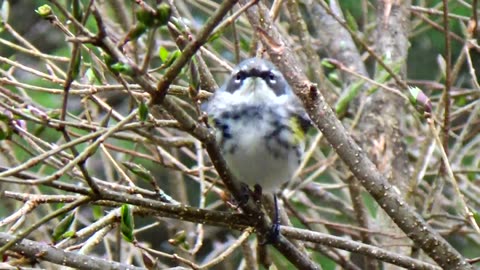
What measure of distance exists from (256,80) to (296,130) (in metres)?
0.25

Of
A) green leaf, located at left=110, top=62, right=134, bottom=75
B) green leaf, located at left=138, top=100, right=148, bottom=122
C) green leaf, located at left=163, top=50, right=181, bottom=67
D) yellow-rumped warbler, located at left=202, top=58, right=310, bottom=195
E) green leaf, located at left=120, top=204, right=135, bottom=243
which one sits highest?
yellow-rumped warbler, located at left=202, top=58, right=310, bottom=195

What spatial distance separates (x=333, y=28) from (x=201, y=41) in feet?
9.92

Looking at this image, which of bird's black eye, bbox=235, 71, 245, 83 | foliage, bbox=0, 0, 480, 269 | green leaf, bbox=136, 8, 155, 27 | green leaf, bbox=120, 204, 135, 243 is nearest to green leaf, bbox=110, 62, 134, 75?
foliage, bbox=0, 0, 480, 269

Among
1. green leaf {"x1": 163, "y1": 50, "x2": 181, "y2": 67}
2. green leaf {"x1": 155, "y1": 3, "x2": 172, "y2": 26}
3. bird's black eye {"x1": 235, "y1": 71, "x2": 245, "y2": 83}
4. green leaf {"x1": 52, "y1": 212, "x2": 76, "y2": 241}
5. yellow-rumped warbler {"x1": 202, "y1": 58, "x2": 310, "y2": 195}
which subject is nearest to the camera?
green leaf {"x1": 155, "y1": 3, "x2": 172, "y2": 26}

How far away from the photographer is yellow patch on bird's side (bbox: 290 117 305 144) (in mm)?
3393

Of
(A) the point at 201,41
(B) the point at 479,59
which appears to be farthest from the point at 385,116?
(A) the point at 201,41

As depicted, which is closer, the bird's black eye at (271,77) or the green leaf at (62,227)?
the green leaf at (62,227)

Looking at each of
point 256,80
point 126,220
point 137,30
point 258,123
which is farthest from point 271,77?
point 137,30

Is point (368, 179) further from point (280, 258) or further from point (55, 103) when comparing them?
point (55, 103)

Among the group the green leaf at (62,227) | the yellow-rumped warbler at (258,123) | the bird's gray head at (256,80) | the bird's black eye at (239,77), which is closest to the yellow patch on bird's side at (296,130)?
the yellow-rumped warbler at (258,123)

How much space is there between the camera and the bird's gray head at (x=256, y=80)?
3428 mm

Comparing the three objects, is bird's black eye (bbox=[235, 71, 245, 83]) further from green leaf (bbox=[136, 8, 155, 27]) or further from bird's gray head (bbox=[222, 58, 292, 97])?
green leaf (bbox=[136, 8, 155, 27])

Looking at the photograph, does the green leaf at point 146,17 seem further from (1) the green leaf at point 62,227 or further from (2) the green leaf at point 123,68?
(1) the green leaf at point 62,227

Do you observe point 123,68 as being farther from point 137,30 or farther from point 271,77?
point 271,77
